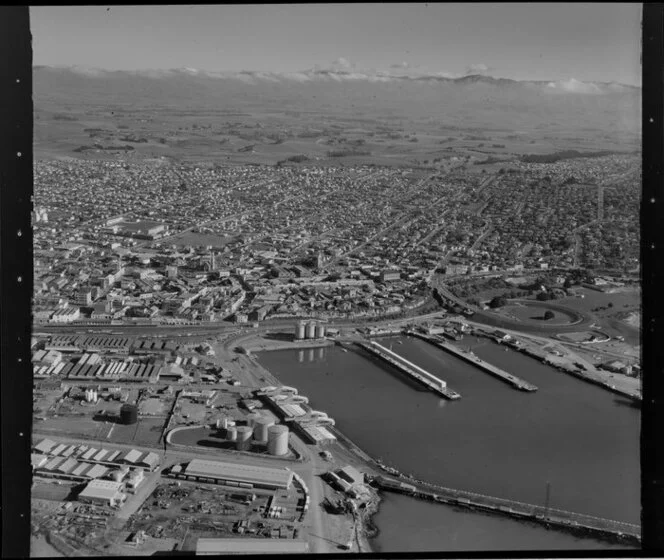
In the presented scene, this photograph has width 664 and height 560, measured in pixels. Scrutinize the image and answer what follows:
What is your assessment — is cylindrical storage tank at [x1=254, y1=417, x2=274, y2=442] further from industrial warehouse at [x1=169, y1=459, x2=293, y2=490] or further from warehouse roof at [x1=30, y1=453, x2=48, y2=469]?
warehouse roof at [x1=30, y1=453, x2=48, y2=469]

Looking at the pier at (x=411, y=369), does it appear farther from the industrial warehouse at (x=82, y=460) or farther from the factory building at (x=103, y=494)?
the factory building at (x=103, y=494)

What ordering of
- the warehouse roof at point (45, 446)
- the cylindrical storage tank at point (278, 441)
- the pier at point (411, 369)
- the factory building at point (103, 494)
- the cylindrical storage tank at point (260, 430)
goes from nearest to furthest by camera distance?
the factory building at point (103, 494), the warehouse roof at point (45, 446), the cylindrical storage tank at point (278, 441), the cylindrical storage tank at point (260, 430), the pier at point (411, 369)

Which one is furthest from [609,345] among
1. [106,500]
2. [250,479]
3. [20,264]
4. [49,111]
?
[49,111]

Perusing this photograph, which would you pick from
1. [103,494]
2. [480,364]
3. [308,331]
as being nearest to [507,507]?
[480,364]

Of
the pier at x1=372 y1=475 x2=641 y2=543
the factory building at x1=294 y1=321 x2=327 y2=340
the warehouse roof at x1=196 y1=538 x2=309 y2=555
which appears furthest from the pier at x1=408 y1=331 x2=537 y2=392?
the warehouse roof at x1=196 y1=538 x2=309 y2=555

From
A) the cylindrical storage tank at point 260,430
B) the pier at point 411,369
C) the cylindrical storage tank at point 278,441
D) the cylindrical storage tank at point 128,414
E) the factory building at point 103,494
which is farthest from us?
the pier at point 411,369

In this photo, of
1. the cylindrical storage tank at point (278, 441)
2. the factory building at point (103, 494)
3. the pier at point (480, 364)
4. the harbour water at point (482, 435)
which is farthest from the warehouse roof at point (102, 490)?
the pier at point (480, 364)

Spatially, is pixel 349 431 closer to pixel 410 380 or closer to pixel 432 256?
pixel 410 380
